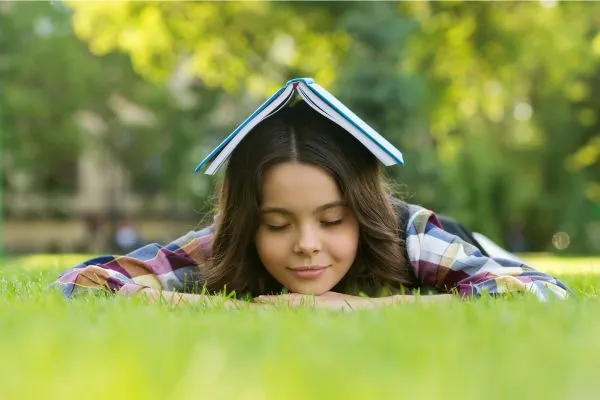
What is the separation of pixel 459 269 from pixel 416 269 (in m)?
0.23

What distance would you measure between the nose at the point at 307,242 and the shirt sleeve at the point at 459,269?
573 millimetres

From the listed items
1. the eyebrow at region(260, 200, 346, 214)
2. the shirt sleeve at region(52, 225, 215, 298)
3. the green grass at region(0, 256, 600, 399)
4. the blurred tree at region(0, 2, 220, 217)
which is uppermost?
the blurred tree at region(0, 2, 220, 217)

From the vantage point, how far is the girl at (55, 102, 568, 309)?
10.6 ft

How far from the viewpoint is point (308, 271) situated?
3318 mm

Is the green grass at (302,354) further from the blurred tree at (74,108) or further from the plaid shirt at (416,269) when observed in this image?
the blurred tree at (74,108)

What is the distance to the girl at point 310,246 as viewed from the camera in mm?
3229

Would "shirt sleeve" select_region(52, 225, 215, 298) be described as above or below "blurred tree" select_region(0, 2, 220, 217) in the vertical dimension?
below

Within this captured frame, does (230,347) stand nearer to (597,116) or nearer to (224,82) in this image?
(224,82)

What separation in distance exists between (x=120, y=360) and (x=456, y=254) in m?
2.23

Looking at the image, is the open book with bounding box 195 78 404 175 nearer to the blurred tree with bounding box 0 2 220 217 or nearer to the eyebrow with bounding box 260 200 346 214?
the eyebrow with bounding box 260 200 346 214

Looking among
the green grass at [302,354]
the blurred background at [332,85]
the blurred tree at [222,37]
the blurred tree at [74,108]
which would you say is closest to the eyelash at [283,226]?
the green grass at [302,354]

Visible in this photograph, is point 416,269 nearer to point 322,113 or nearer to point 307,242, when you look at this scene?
point 307,242

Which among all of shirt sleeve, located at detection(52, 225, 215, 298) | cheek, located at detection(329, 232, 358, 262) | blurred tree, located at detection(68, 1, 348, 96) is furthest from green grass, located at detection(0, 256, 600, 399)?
blurred tree, located at detection(68, 1, 348, 96)

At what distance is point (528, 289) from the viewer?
3.00 metres
